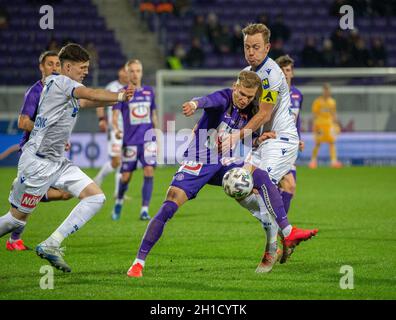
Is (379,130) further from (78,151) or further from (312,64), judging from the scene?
(78,151)

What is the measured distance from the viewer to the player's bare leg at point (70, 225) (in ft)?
26.1

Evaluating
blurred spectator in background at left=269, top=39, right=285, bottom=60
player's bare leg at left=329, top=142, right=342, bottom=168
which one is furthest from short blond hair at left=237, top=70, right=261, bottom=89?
blurred spectator in background at left=269, top=39, right=285, bottom=60

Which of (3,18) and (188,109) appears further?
(3,18)

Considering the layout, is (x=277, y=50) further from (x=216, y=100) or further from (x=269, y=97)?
(x=216, y=100)

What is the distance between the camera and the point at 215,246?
1052cm

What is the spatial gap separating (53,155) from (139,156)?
578 cm

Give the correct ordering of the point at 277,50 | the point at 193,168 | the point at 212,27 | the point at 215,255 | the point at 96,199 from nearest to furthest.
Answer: the point at 193,168 < the point at 96,199 < the point at 215,255 < the point at 277,50 < the point at 212,27

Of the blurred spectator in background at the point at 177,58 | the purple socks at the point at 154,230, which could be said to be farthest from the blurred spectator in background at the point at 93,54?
the purple socks at the point at 154,230

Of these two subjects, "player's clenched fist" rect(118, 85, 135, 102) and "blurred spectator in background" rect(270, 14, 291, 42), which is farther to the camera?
"blurred spectator in background" rect(270, 14, 291, 42)

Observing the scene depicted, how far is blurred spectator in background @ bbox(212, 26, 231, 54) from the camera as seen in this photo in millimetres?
28375

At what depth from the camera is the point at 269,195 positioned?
859 centimetres

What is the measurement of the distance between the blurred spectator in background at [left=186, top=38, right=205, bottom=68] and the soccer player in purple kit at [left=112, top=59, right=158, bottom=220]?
13091 millimetres

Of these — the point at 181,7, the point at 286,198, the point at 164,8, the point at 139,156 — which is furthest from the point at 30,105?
the point at 164,8

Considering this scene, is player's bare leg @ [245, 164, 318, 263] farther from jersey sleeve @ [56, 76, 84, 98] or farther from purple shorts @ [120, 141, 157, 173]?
purple shorts @ [120, 141, 157, 173]
